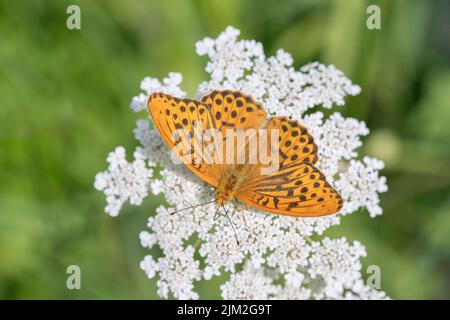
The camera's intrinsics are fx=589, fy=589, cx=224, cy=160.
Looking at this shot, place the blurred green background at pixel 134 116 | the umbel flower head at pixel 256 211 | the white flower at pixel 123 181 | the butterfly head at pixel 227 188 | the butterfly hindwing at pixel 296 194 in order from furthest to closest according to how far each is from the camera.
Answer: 1. the blurred green background at pixel 134 116
2. the white flower at pixel 123 181
3. the umbel flower head at pixel 256 211
4. the butterfly head at pixel 227 188
5. the butterfly hindwing at pixel 296 194

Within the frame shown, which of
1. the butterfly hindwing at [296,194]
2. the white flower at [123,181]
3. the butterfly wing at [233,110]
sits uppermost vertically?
the butterfly wing at [233,110]

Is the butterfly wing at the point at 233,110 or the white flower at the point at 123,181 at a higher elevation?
the butterfly wing at the point at 233,110

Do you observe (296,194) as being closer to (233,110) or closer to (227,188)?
(227,188)

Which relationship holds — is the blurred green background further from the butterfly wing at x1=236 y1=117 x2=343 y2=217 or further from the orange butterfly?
the butterfly wing at x1=236 y1=117 x2=343 y2=217

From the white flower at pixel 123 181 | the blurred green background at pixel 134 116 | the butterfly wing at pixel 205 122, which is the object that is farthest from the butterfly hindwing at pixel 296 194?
the blurred green background at pixel 134 116

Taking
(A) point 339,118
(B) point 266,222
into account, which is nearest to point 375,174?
(A) point 339,118

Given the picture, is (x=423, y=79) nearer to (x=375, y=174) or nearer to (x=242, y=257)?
(x=375, y=174)

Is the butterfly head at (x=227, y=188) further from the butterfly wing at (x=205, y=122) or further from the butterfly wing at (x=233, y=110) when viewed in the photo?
the butterfly wing at (x=233, y=110)
